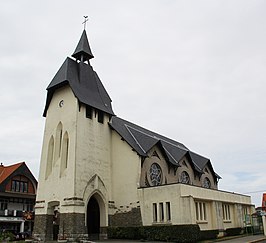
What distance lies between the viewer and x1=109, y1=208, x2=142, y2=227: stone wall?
28487 millimetres

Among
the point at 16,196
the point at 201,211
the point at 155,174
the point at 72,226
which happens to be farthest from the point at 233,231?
the point at 16,196

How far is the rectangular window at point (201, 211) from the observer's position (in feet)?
89.4

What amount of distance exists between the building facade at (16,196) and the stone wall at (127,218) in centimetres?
2102

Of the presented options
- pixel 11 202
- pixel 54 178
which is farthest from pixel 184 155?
pixel 11 202

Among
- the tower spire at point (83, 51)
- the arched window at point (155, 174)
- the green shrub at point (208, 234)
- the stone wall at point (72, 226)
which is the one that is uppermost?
the tower spire at point (83, 51)

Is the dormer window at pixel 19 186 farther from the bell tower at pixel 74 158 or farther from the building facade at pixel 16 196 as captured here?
the bell tower at pixel 74 158

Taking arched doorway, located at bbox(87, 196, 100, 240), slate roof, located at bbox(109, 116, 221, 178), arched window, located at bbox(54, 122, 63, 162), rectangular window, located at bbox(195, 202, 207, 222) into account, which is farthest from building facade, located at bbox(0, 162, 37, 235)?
rectangular window, located at bbox(195, 202, 207, 222)

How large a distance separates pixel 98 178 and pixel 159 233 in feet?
25.4

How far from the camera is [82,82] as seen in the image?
107ft

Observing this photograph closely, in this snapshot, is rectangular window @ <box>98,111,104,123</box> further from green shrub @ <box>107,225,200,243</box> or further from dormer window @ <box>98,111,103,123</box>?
green shrub @ <box>107,225,200,243</box>

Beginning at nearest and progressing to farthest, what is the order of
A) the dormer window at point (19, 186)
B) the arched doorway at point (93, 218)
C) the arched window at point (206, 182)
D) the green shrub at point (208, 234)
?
the green shrub at point (208, 234), the arched doorway at point (93, 218), the arched window at point (206, 182), the dormer window at point (19, 186)

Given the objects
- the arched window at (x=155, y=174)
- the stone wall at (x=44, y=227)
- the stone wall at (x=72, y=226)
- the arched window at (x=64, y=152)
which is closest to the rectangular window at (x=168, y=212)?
the arched window at (x=155, y=174)

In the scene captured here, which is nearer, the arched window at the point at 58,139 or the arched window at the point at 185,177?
the arched window at the point at 58,139

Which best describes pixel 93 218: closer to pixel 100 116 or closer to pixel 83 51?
pixel 100 116
